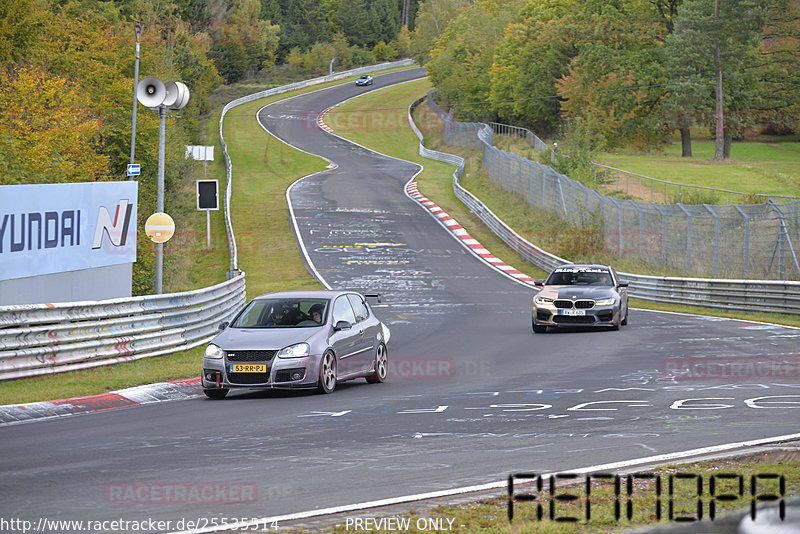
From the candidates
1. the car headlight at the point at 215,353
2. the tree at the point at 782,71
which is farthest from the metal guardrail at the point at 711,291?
the tree at the point at 782,71

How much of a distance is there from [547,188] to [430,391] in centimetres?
3450

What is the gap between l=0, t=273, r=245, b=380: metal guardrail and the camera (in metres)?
15.2

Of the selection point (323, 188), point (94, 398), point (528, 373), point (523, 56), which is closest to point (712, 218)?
point (528, 373)

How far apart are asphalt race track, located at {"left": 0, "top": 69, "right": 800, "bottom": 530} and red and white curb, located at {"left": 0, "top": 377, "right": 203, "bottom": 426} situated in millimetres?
544

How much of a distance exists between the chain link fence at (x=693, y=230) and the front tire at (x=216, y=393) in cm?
1899

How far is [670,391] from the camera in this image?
1366 centimetres

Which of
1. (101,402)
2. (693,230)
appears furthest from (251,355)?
(693,230)

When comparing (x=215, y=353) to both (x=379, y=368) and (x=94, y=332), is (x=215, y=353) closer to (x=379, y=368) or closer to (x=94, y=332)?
(x=379, y=368)

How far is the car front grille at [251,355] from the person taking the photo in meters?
13.8

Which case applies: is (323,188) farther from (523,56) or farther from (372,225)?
(523,56)

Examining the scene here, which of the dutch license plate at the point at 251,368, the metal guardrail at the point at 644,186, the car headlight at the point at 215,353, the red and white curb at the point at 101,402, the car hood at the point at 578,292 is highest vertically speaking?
the metal guardrail at the point at 644,186

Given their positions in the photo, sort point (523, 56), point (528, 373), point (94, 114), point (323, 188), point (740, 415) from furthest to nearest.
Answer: point (523, 56) < point (323, 188) < point (94, 114) < point (528, 373) < point (740, 415)

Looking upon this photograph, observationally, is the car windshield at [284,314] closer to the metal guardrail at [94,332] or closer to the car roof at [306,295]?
the car roof at [306,295]

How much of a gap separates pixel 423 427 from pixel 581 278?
14.4m
